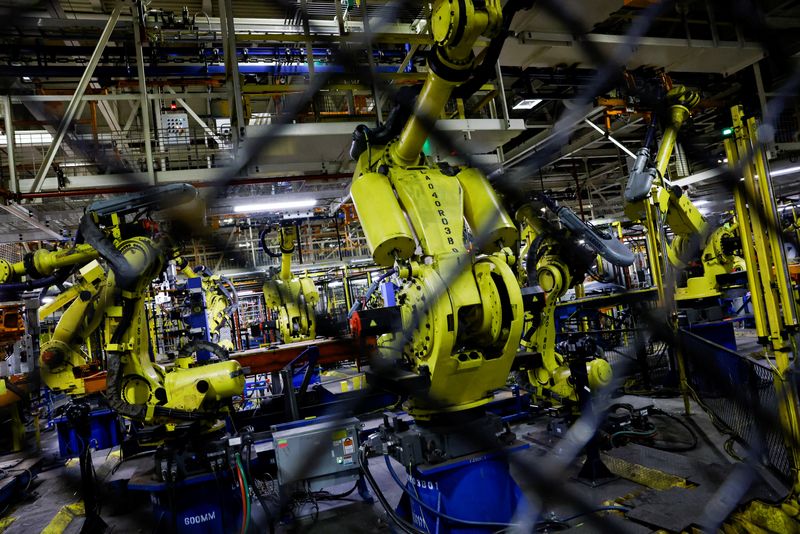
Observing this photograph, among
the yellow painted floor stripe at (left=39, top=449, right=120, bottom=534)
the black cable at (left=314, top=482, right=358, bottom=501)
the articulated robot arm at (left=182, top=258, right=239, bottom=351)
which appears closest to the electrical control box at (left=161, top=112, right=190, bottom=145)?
the black cable at (left=314, top=482, right=358, bottom=501)

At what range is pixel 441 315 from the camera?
10.5 feet

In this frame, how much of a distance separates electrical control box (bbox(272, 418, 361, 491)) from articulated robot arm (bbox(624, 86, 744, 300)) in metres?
4.15

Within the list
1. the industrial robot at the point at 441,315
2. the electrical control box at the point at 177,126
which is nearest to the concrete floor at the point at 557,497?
the industrial robot at the point at 441,315

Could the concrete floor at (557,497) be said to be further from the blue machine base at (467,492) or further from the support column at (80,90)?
the support column at (80,90)

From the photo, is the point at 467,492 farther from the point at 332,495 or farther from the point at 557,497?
the point at 332,495

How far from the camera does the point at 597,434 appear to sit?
527 cm

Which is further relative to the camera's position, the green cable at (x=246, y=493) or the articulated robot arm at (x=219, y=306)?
the articulated robot arm at (x=219, y=306)

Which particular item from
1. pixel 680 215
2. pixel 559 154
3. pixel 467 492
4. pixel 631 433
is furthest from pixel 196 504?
pixel 680 215

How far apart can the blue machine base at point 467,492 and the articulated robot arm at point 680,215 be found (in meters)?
3.12

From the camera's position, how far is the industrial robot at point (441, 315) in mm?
3268

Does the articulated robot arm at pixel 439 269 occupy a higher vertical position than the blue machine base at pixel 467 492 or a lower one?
higher

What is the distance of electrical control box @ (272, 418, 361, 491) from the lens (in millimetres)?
4695

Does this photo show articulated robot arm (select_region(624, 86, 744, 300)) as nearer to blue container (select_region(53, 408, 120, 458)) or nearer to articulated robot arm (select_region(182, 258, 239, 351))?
articulated robot arm (select_region(182, 258, 239, 351))

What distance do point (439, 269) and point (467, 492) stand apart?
1698 millimetres
